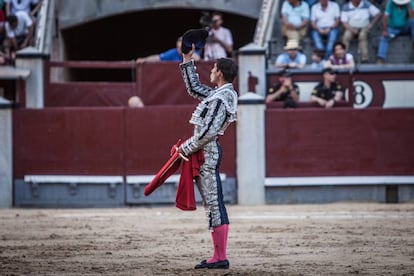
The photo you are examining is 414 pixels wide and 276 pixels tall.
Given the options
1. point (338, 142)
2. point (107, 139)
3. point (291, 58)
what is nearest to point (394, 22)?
point (291, 58)

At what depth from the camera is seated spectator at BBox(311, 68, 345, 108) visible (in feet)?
49.8

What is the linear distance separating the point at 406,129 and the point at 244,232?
4412mm

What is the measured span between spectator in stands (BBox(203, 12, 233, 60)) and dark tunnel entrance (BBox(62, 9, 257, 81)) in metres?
4.62

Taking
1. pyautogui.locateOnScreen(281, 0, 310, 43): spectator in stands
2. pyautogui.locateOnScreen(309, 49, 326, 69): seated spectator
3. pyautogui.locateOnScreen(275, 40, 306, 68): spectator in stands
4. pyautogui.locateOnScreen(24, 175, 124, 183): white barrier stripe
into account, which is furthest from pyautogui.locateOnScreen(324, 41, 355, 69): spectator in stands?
pyautogui.locateOnScreen(24, 175, 124, 183): white barrier stripe

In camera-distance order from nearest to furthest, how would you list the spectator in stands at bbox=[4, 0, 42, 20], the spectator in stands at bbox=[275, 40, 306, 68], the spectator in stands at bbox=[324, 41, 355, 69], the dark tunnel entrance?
the spectator in stands at bbox=[324, 41, 355, 69] → the spectator in stands at bbox=[275, 40, 306, 68] → the spectator in stands at bbox=[4, 0, 42, 20] → the dark tunnel entrance

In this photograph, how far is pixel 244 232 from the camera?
11336mm

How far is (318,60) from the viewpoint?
15.7 meters

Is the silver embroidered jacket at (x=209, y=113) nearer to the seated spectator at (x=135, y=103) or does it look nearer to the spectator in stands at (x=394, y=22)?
the seated spectator at (x=135, y=103)

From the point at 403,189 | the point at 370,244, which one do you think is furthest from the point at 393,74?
the point at 370,244

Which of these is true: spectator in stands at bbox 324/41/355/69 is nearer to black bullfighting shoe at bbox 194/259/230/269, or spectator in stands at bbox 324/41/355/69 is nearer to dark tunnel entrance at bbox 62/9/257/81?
dark tunnel entrance at bbox 62/9/257/81

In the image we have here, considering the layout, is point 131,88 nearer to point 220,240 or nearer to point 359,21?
point 359,21

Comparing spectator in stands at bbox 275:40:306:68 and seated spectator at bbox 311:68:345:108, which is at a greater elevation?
spectator in stands at bbox 275:40:306:68

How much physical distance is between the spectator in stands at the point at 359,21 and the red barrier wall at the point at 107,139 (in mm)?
2444

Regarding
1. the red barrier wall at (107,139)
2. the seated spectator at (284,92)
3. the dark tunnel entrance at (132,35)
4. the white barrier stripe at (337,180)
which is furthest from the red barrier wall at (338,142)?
the dark tunnel entrance at (132,35)
